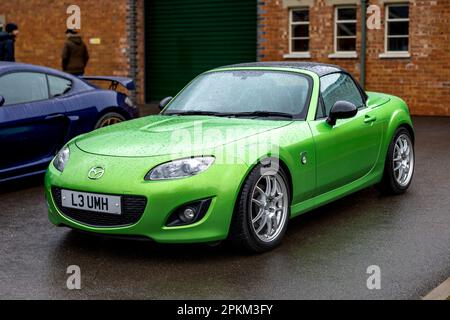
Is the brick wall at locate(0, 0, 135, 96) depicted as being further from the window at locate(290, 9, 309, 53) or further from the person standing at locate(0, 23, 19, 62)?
the person standing at locate(0, 23, 19, 62)

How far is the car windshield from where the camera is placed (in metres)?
6.70

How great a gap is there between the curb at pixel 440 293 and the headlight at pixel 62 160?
280 centimetres

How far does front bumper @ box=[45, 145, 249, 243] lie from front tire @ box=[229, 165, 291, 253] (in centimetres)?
9

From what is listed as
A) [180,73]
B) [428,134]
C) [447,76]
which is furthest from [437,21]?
[180,73]

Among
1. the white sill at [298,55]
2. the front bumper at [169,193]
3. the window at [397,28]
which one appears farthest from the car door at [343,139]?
the white sill at [298,55]

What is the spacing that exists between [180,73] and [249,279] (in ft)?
57.7

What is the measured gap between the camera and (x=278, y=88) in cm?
688

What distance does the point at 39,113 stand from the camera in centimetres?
873

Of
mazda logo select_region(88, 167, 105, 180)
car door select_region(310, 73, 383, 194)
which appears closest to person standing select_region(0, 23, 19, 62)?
car door select_region(310, 73, 383, 194)

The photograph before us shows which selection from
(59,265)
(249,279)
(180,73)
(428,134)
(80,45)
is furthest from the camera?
(180,73)

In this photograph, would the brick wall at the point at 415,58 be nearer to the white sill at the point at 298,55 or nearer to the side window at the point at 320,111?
the white sill at the point at 298,55

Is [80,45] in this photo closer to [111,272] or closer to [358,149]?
[358,149]

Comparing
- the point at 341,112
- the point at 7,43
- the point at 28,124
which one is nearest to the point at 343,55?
the point at 7,43

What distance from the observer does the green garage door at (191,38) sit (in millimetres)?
21281
